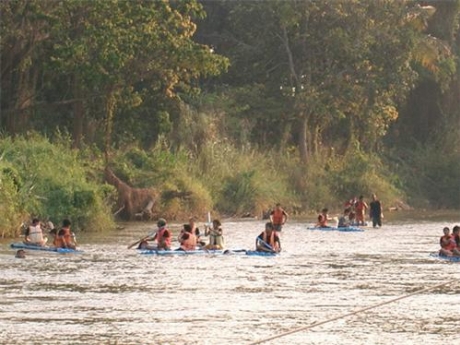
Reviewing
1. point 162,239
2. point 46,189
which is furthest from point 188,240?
point 46,189

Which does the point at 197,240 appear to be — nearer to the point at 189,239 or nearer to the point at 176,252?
the point at 189,239

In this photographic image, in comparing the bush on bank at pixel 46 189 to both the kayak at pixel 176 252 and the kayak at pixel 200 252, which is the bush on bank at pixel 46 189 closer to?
the kayak at pixel 176 252

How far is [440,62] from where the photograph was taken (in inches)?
2692

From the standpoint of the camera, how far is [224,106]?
6088 centimetres

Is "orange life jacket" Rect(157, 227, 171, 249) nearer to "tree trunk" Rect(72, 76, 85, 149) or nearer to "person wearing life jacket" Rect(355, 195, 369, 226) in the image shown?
"person wearing life jacket" Rect(355, 195, 369, 226)

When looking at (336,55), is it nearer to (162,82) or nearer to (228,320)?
(162,82)

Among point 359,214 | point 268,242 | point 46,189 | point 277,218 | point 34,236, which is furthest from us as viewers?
point 359,214

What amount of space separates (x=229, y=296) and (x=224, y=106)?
3465 centimetres

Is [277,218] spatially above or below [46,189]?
below

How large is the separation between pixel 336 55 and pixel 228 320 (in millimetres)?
40714

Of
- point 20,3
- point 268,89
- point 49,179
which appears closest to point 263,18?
point 268,89

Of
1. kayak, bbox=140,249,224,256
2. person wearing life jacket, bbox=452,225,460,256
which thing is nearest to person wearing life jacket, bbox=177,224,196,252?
kayak, bbox=140,249,224,256

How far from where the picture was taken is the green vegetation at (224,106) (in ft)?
158

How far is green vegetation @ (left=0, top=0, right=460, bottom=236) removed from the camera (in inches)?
1901
